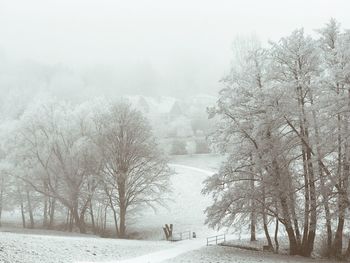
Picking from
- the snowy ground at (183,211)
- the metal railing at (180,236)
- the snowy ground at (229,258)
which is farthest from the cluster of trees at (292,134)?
the metal railing at (180,236)

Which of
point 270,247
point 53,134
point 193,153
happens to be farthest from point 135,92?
point 270,247

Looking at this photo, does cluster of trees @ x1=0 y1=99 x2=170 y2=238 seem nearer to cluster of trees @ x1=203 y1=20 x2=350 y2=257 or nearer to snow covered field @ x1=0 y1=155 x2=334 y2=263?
snow covered field @ x1=0 y1=155 x2=334 y2=263

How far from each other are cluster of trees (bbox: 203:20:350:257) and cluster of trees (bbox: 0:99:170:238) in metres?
13.1

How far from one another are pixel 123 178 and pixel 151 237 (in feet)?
19.9

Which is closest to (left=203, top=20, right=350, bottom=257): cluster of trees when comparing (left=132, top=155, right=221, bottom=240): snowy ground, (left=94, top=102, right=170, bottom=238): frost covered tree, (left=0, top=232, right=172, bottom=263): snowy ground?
(left=0, top=232, right=172, bottom=263): snowy ground

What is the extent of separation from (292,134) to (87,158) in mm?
19055

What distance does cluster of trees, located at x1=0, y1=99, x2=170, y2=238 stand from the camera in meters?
36.0

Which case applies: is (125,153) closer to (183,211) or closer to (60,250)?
(183,211)

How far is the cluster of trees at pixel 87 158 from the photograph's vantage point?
36000 millimetres

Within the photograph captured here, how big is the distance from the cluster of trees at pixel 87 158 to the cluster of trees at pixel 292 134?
1313 cm

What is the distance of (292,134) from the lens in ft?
74.3

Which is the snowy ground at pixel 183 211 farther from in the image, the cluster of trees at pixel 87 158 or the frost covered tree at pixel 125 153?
the cluster of trees at pixel 87 158

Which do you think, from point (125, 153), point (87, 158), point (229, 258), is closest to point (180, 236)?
point (125, 153)

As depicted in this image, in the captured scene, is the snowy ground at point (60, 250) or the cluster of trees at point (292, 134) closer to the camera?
the snowy ground at point (60, 250)
